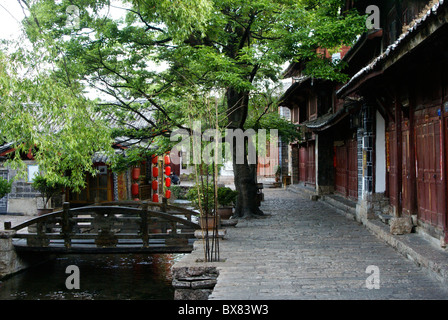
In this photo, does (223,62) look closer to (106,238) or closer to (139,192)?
(106,238)

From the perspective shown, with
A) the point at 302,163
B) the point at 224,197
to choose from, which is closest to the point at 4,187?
the point at 224,197

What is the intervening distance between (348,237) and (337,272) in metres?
3.10

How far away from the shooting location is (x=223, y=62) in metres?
10.4

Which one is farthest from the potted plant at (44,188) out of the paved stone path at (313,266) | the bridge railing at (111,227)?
the paved stone path at (313,266)

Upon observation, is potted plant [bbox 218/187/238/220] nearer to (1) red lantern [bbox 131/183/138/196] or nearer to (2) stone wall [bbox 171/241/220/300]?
(2) stone wall [bbox 171/241/220/300]

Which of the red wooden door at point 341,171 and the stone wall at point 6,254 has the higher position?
the red wooden door at point 341,171

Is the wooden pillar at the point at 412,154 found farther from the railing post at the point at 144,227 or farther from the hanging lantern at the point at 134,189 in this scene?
the hanging lantern at the point at 134,189

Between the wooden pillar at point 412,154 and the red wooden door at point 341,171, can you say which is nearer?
the wooden pillar at point 412,154

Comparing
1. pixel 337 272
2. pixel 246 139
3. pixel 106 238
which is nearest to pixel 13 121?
pixel 106 238

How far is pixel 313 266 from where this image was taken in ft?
21.8

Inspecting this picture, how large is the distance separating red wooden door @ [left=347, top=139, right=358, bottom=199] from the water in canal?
21.4 feet

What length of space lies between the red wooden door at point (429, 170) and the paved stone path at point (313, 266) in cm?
94

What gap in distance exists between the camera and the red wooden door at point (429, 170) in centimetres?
723

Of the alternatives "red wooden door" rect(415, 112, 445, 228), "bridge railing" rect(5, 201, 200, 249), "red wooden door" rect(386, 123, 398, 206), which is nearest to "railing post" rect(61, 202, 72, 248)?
"bridge railing" rect(5, 201, 200, 249)
